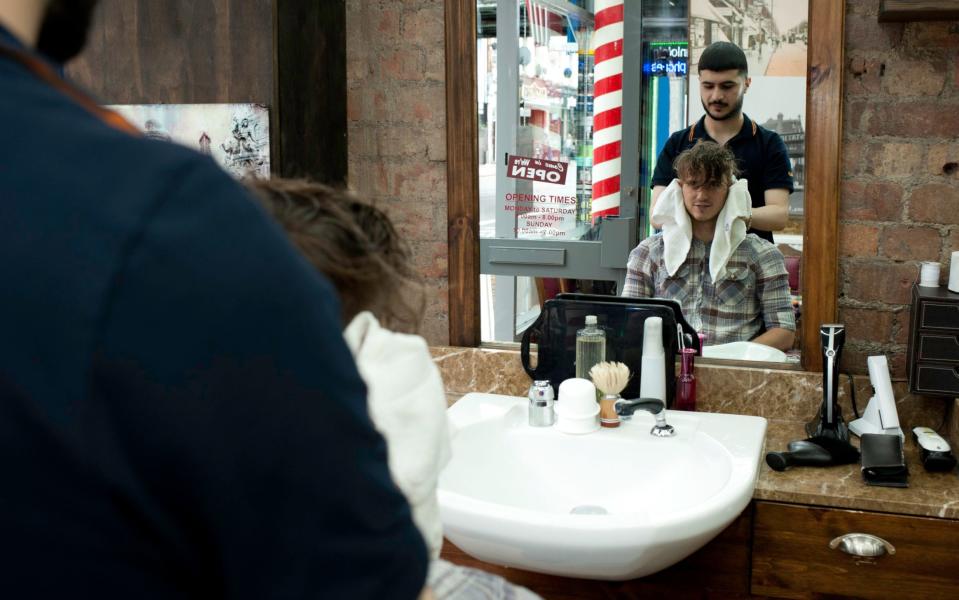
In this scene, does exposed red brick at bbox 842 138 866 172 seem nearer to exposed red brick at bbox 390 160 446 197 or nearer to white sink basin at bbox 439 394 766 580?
Result: white sink basin at bbox 439 394 766 580

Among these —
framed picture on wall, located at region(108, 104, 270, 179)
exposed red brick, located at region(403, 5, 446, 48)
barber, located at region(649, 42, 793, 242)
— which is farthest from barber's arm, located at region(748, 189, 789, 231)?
framed picture on wall, located at region(108, 104, 270, 179)

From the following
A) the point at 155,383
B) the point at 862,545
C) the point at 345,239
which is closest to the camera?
the point at 155,383

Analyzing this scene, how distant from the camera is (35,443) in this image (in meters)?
0.45

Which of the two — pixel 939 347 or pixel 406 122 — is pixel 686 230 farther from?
pixel 406 122

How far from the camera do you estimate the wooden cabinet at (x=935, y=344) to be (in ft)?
5.74

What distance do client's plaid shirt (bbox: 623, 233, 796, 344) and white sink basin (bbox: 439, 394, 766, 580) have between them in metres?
0.22

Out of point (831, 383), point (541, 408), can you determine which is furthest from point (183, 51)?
point (831, 383)

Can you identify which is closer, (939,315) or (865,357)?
(939,315)

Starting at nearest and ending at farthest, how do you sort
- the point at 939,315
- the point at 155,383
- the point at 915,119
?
the point at 155,383 < the point at 939,315 < the point at 915,119

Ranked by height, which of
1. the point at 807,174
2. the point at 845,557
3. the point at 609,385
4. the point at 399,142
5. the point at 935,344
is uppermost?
the point at 399,142

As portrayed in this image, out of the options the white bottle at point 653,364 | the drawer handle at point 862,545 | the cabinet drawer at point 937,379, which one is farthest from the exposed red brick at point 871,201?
the drawer handle at point 862,545

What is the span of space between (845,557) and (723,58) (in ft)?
3.38

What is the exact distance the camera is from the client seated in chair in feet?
6.50

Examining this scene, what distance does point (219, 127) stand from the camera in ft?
6.69
